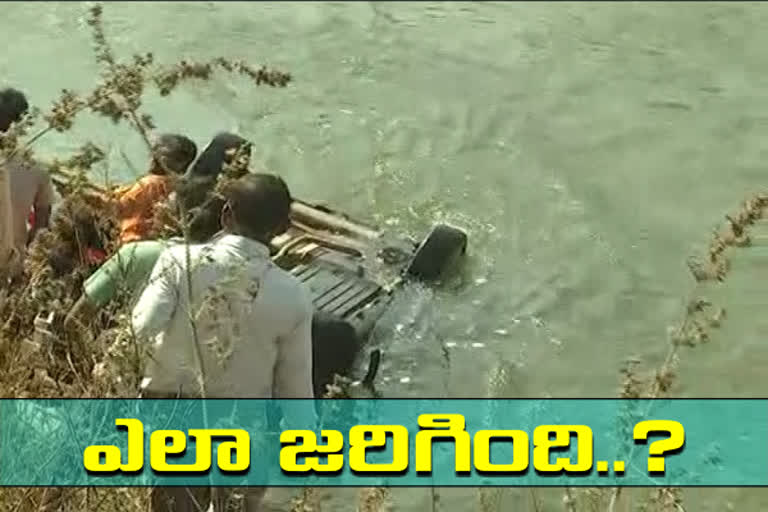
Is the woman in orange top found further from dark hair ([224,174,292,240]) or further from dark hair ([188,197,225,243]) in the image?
dark hair ([224,174,292,240])

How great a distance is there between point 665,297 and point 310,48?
4.69 metres

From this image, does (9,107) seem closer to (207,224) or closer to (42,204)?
(42,204)

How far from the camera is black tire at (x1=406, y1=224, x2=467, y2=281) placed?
7684mm

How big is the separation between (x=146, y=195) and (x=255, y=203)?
61.5 inches

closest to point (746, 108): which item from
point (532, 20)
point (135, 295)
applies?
point (532, 20)

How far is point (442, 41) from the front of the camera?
38.9 feet

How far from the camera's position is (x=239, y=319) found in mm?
4102

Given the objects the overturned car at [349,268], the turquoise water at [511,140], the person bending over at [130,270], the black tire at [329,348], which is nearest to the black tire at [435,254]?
the overturned car at [349,268]

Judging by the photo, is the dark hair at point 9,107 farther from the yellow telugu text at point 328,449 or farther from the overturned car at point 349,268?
the yellow telugu text at point 328,449

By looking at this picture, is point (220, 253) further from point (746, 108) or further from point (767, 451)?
point (746, 108)

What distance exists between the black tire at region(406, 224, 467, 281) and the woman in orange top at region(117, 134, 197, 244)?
2.22 m

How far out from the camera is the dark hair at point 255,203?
4164mm

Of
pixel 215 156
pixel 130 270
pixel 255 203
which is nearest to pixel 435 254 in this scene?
pixel 215 156

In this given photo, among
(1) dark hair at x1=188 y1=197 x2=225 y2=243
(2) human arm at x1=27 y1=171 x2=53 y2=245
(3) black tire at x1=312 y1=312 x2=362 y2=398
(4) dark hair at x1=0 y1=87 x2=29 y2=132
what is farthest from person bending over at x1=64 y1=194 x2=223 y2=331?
(3) black tire at x1=312 y1=312 x2=362 y2=398
